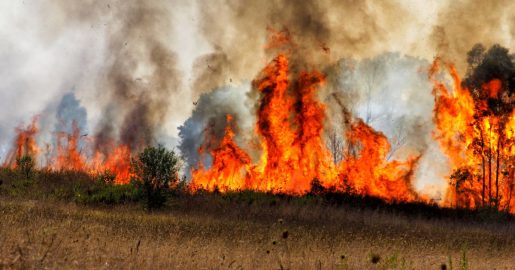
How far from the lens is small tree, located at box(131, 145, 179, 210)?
70.7 ft

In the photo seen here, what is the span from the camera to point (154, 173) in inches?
858

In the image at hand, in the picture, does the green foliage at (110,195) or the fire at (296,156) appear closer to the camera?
the green foliage at (110,195)

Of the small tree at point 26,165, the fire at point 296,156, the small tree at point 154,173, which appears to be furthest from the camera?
the fire at point 296,156

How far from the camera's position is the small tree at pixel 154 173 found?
2155 centimetres

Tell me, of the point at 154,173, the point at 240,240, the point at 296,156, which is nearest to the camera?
the point at 240,240

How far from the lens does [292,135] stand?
29.4 metres

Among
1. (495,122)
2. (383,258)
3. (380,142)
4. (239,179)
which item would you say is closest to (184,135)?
(239,179)

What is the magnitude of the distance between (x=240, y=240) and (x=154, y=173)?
9.03 metres

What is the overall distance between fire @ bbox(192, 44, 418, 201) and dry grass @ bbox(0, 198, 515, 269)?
5424 mm

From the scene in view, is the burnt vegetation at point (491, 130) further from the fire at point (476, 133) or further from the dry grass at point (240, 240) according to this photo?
the dry grass at point (240, 240)

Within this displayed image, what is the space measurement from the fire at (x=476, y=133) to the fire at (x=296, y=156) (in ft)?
13.8

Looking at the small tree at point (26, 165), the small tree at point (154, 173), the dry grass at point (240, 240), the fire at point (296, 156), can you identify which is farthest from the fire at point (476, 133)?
the small tree at point (26, 165)

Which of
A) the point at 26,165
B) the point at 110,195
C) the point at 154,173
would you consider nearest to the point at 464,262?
the point at 154,173

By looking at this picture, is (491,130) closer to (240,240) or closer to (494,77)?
(494,77)
